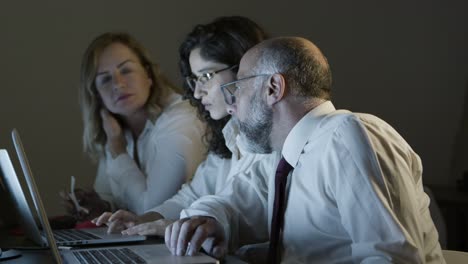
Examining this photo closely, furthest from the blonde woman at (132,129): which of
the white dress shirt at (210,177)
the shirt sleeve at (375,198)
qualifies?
the shirt sleeve at (375,198)

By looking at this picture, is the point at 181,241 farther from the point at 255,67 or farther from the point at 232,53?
the point at 232,53

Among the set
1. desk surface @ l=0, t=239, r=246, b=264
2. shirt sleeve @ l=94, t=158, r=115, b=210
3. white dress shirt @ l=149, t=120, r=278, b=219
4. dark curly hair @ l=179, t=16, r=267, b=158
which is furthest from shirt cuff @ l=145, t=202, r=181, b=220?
shirt sleeve @ l=94, t=158, r=115, b=210

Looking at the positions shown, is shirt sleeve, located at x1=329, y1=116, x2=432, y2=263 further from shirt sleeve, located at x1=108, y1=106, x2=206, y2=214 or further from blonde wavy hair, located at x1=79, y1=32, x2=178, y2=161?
blonde wavy hair, located at x1=79, y1=32, x2=178, y2=161

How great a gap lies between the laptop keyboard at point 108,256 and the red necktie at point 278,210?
310 millimetres

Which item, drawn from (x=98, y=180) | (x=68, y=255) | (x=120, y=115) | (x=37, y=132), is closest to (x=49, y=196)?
(x=37, y=132)

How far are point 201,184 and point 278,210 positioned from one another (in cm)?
82

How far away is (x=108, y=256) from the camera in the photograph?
129cm

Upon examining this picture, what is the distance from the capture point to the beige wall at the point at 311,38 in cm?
328

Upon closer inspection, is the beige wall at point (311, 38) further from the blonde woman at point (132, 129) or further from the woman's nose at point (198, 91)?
the woman's nose at point (198, 91)

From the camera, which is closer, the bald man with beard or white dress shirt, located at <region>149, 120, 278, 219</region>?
the bald man with beard

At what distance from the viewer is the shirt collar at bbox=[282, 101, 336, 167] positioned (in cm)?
139

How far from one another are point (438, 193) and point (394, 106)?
0.53 meters

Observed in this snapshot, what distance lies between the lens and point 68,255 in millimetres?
1366

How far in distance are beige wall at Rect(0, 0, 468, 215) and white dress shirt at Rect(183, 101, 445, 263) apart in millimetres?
1944
